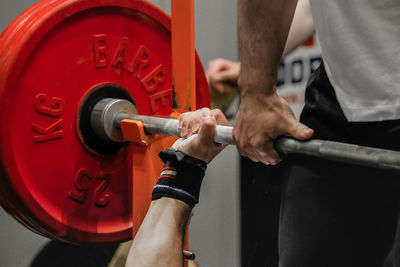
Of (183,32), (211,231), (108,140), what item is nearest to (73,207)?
(108,140)

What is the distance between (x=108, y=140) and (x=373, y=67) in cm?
79

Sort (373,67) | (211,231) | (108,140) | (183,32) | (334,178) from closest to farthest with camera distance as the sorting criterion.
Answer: (373,67), (334,178), (183,32), (108,140), (211,231)

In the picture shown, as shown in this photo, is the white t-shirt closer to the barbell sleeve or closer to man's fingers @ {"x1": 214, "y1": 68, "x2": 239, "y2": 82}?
the barbell sleeve

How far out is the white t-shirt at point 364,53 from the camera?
70 cm

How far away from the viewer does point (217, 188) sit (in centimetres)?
218

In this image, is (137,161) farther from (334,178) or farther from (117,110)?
(334,178)

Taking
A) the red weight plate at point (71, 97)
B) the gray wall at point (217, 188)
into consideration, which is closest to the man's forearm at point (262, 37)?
the red weight plate at point (71, 97)

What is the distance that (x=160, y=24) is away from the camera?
4.49 feet

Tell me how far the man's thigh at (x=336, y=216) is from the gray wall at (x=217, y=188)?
1.15m

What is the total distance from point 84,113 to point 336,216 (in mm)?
712

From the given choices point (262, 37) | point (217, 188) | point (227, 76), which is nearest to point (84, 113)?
point (227, 76)

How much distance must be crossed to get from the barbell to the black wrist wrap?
118 mm

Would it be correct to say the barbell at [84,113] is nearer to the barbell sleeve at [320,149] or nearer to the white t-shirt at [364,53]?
the barbell sleeve at [320,149]

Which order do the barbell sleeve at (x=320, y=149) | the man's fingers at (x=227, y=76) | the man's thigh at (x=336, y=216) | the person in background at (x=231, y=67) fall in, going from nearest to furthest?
the barbell sleeve at (x=320, y=149) < the man's thigh at (x=336, y=216) < the person in background at (x=231, y=67) < the man's fingers at (x=227, y=76)
